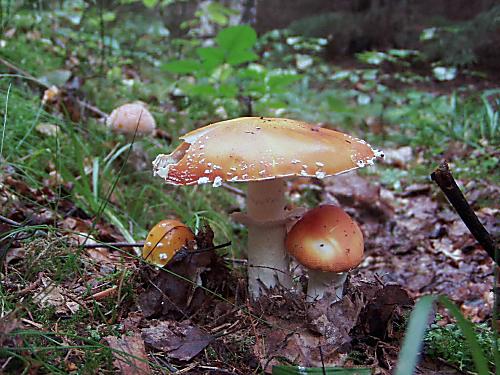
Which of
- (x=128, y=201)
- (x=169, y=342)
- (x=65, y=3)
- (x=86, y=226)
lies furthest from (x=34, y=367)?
(x=65, y=3)

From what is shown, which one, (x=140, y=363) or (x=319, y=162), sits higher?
(x=319, y=162)

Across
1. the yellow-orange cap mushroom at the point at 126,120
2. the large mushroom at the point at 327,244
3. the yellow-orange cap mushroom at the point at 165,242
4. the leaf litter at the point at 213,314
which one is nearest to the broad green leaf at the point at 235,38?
the yellow-orange cap mushroom at the point at 126,120

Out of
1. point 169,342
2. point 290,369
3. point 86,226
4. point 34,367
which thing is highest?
point 34,367

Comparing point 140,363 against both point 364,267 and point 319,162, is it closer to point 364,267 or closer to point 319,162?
point 319,162

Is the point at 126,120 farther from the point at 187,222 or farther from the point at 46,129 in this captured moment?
the point at 187,222

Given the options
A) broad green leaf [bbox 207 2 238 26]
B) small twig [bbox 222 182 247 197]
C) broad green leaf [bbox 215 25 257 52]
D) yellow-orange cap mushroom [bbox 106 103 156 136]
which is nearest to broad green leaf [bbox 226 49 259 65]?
broad green leaf [bbox 215 25 257 52]

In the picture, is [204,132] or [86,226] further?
[86,226]

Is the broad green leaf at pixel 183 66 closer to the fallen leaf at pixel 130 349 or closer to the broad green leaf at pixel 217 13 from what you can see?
the fallen leaf at pixel 130 349

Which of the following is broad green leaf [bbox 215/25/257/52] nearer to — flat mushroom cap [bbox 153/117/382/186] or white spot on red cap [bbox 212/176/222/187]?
flat mushroom cap [bbox 153/117/382/186]
